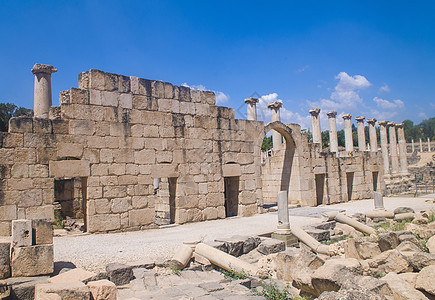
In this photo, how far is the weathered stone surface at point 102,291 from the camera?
481cm

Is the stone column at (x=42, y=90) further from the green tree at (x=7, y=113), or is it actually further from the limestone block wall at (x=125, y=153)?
the green tree at (x=7, y=113)

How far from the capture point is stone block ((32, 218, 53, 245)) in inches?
228

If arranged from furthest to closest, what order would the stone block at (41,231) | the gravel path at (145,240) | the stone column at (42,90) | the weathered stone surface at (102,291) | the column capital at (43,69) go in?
the stone column at (42,90)
the column capital at (43,69)
the gravel path at (145,240)
the stone block at (41,231)
the weathered stone surface at (102,291)

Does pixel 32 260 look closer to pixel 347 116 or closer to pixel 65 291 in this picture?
pixel 65 291

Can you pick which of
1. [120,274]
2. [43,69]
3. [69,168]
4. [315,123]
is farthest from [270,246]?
[315,123]

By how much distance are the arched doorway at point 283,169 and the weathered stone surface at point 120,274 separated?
10.4 metres

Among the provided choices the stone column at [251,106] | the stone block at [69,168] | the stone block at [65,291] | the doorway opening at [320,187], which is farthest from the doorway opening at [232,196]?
the stone block at [65,291]

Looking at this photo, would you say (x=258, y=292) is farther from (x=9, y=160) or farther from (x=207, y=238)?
(x=9, y=160)

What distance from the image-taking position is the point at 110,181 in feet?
A: 33.7

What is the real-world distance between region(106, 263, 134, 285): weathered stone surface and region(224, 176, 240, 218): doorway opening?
763 cm

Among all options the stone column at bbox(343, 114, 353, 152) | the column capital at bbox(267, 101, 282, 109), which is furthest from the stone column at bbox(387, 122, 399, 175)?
the column capital at bbox(267, 101, 282, 109)

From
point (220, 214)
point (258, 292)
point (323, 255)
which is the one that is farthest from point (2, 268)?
point (220, 214)

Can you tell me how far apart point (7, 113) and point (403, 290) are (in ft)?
111

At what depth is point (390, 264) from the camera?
5.90 metres
